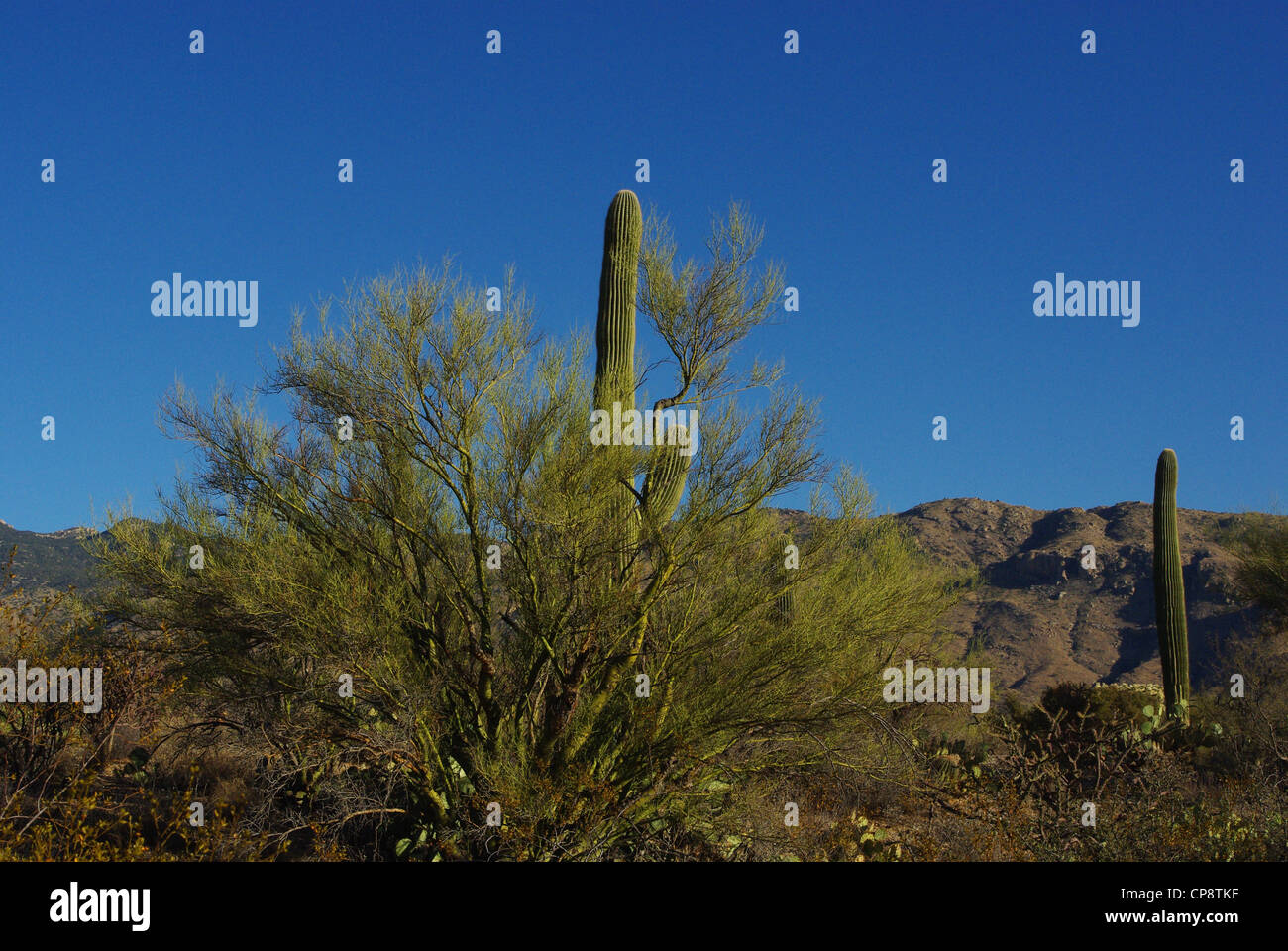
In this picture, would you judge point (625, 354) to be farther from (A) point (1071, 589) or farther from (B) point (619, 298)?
(A) point (1071, 589)

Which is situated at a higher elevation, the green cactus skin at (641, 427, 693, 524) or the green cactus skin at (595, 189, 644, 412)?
the green cactus skin at (595, 189, 644, 412)

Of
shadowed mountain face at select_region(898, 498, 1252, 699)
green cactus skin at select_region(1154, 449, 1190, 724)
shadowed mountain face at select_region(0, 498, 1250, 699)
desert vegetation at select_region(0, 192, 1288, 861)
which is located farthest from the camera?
shadowed mountain face at select_region(898, 498, 1252, 699)

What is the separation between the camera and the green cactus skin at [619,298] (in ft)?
34.5

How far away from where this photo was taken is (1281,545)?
19.4 m

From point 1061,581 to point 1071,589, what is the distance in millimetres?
570

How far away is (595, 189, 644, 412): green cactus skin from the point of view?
10.5m

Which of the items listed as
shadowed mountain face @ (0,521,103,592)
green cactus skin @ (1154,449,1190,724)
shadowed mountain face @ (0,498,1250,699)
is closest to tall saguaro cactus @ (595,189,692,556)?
green cactus skin @ (1154,449,1190,724)

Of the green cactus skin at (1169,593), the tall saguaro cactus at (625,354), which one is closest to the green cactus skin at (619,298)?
the tall saguaro cactus at (625,354)

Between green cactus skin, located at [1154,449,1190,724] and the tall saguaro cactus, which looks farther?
green cactus skin, located at [1154,449,1190,724]

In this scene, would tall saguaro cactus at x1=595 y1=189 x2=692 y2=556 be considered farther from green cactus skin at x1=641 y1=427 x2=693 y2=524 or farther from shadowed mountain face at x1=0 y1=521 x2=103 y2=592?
shadowed mountain face at x1=0 y1=521 x2=103 y2=592

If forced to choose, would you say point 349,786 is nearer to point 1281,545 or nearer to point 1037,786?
point 1037,786

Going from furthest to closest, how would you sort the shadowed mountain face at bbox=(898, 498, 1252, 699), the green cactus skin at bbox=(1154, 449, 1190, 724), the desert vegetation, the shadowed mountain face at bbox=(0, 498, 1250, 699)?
the shadowed mountain face at bbox=(898, 498, 1252, 699) < the shadowed mountain face at bbox=(0, 498, 1250, 699) < the green cactus skin at bbox=(1154, 449, 1190, 724) < the desert vegetation

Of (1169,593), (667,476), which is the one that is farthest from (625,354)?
(1169,593)
